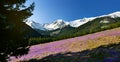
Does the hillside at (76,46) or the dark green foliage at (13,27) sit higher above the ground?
the dark green foliage at (13,27)

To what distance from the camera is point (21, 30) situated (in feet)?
85.3

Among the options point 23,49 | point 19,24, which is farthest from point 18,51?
point 19,24

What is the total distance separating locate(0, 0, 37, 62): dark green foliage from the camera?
2362cm

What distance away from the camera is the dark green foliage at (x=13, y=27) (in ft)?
77.5

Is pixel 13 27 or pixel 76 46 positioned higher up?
pixel 13 27

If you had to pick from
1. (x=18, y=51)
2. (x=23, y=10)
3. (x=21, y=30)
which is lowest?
(x=18, y=51)

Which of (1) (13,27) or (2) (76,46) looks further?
(2) (76,46)

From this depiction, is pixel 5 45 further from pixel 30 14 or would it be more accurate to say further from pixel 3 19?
pixel 30 14

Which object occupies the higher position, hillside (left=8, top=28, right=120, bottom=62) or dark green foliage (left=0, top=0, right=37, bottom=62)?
dark green foliage (left=0, top=0, right=37, bottom=62)

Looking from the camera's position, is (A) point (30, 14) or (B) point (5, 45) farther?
(A) point (30, 14)

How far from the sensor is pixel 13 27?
24.7m

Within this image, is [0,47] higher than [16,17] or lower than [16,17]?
lower

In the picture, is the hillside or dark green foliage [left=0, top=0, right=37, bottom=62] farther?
the hillside

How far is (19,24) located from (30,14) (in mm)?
1567
